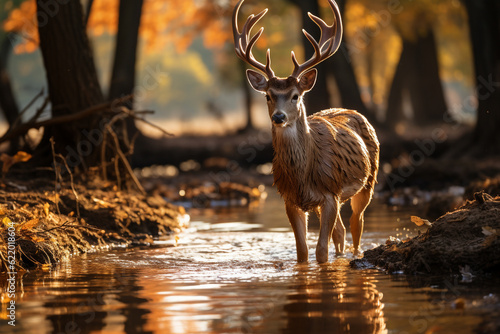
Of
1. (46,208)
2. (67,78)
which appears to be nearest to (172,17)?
(67,78)

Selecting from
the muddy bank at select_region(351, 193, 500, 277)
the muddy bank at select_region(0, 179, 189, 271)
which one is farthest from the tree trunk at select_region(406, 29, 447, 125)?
the muddy bank at select_region(351, 193, 500, 277)

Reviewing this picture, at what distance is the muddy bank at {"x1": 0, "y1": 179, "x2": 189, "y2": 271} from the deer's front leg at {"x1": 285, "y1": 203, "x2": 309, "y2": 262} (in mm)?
2167

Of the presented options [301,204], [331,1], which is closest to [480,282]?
[301,204]

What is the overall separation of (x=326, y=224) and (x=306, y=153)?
78 centimetres

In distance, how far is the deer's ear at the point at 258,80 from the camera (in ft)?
33.0

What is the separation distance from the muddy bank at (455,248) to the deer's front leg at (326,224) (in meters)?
0.50

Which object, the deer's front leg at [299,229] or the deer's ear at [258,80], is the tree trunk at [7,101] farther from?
the deer's front leg at [299,229]

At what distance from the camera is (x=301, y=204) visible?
10.0 meters

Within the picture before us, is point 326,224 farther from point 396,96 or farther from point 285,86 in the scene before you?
point 396,96

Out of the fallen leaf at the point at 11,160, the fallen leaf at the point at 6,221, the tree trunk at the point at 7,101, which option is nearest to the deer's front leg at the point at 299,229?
the fallen leaf at the point at 6,221

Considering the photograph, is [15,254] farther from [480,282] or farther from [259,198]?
[259,198]

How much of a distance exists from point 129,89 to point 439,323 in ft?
55.1

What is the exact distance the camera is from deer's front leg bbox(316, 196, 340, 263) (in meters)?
9.88

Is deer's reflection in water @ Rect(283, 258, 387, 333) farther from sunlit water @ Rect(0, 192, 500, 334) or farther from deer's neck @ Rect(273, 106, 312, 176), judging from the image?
deer's neck @ Rect(273, 106, 312, 176)
